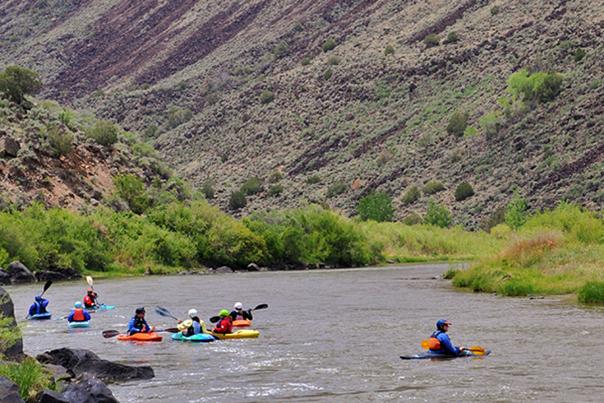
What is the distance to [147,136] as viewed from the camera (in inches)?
5797

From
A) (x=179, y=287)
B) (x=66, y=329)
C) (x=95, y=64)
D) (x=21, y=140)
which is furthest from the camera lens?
(x=95, y=64)

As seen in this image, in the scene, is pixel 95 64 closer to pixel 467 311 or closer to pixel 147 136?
pixel 147 136

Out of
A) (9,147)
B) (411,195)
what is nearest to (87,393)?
(9,147)

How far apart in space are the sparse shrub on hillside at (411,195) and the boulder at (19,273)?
57.0 meters

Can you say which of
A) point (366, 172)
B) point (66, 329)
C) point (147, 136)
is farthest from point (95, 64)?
point (66, 329)

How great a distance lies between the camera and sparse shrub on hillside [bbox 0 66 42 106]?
90.6 meters

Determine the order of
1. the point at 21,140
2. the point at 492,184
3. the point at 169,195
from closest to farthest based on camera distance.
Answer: the point at 21,140 < the point at 169,195 < the point at 492,184

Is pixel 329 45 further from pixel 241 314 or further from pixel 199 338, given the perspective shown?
pixel 199 338

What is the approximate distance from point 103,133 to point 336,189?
33759mm

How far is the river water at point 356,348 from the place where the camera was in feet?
73.8

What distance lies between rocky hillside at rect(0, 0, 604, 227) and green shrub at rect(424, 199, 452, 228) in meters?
1.92

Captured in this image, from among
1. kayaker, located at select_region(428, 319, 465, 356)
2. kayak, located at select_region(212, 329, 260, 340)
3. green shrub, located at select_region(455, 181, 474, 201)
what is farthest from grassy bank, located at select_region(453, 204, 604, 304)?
green shrub, located at select_region(455, 181, 474, 201)

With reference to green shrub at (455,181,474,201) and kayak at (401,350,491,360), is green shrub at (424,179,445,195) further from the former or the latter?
kayak at (401,350,491,360)

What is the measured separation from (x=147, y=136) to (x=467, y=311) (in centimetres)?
11342
